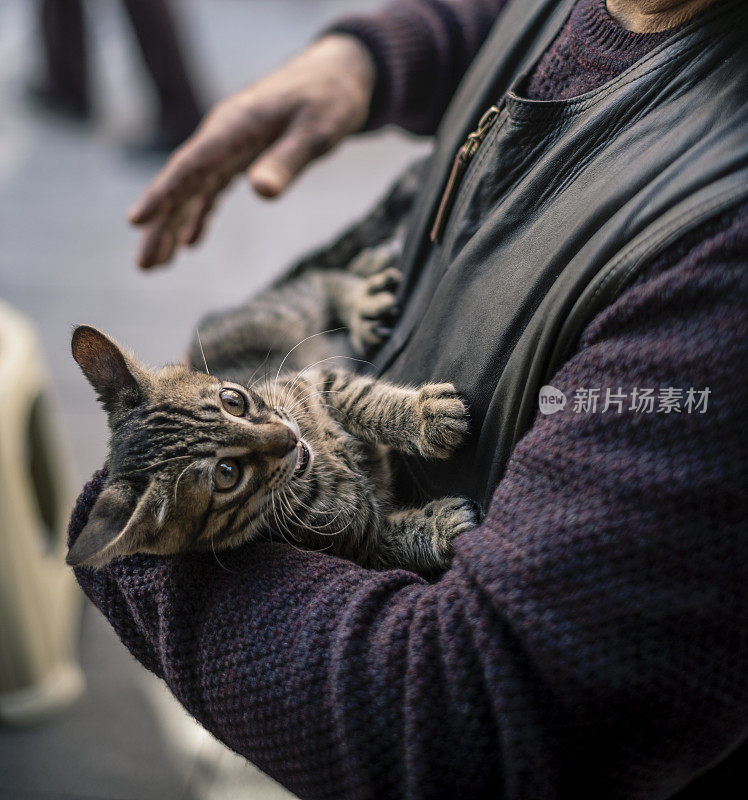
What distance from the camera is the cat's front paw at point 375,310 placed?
1172 mm

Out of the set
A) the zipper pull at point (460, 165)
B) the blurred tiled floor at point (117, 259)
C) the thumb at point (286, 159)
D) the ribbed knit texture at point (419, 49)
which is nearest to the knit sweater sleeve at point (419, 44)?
the ribbed knit texture at point (419, 49)

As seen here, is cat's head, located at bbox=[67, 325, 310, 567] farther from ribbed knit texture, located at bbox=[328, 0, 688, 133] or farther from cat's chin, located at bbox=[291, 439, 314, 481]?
ribbed knit texture, located at bbox=[328, 0, 688, 133]

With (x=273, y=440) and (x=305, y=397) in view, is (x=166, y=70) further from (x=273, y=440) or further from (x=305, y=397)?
(x=273, y=440)

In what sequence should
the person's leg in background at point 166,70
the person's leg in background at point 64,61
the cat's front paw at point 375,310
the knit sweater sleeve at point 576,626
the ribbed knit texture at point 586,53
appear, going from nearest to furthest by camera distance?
the knit sweater sleeve at point 576,626
the ribbed knit texture at point 586,53
the cat's front paw at point 375,310
the person's leg in background at point 166,70
the person's leg in background at point 64,61

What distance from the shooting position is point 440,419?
0.83 meters

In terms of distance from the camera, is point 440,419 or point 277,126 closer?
point 440,419

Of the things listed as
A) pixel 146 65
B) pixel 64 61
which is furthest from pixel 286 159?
pixel 64 61

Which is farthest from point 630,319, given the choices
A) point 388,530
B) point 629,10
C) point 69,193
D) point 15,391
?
point 69,193

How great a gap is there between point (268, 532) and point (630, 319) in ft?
2.00

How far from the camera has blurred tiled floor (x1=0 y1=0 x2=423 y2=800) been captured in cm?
162

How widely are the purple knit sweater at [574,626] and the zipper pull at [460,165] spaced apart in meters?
0.37

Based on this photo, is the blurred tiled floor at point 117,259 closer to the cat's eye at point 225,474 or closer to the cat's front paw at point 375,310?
the cat's eye at point 225,474

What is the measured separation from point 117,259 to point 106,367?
2171mm

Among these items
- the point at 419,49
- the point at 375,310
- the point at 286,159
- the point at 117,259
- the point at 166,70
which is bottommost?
the point at 375,310
